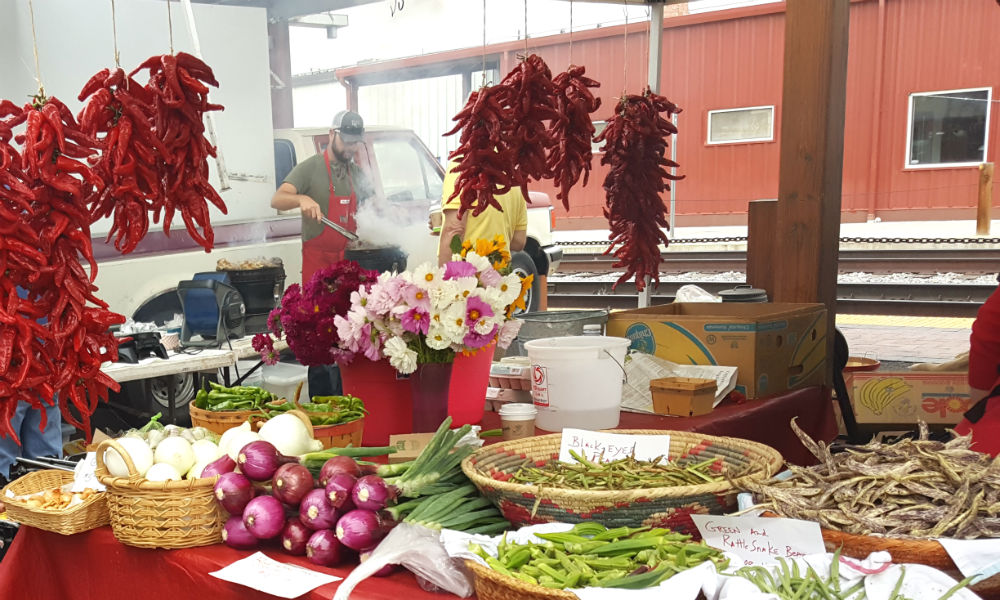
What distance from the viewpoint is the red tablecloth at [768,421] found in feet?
9.12

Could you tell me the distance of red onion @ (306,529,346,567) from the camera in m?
1.64

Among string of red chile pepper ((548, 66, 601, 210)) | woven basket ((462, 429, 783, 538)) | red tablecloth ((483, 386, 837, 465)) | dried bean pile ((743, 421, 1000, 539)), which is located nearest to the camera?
dried bean pile ((743, 421, 1000, 539))

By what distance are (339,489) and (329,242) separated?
4698 mm

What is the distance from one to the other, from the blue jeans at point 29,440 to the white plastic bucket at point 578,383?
2.45 meters

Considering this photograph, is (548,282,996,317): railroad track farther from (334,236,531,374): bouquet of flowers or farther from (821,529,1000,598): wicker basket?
(821,529,1000,598): wicker basket

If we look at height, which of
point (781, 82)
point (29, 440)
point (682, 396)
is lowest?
point (29, 440)

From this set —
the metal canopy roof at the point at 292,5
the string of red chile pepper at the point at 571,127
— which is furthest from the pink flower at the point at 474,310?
the metal canopy roof at the point at 292,5

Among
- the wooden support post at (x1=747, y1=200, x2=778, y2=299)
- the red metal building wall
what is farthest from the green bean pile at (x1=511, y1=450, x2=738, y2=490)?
the red metal building wall

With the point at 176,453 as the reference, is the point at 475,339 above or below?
above

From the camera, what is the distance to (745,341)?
315 centimetres

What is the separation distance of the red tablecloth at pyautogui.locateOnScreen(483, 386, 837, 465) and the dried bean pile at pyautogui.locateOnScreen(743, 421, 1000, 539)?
1077 millimetres

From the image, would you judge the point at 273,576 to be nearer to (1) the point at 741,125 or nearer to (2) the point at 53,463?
(2) the point at 53,463

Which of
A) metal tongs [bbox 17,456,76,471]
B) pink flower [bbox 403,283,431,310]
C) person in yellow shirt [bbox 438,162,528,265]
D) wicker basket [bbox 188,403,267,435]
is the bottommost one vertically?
metal tongs [bbox 17,456,76,471]

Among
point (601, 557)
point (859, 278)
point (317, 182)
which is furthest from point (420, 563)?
point (859, 278)
